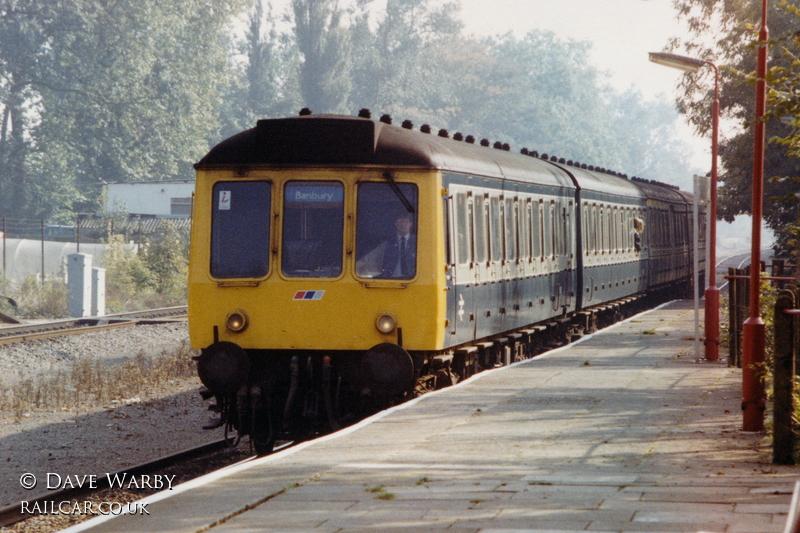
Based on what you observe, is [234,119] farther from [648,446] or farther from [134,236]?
[648,446]

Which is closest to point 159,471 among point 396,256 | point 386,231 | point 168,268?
point 396,256

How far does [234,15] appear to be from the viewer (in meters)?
73.5

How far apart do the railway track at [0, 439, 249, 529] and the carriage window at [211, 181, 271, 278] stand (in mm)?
1968

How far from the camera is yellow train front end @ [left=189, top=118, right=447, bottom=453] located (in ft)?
36.7

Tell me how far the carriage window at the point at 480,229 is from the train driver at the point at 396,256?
6.75ft

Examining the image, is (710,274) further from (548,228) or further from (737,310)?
(737,310)

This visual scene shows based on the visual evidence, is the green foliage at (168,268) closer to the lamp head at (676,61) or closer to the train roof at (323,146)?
the lamp head at (676,61)

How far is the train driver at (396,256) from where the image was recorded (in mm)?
11227

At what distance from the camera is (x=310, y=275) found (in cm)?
1133

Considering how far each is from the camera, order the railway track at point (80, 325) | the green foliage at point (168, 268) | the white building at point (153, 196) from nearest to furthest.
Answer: the railway track at point (80, 325) → the green foliage at point (168, 268) → the white building at point (153, 196)

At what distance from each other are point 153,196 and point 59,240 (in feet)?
17.5

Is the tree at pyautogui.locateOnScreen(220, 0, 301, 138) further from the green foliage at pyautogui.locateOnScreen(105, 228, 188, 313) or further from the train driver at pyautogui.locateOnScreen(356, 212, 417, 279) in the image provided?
the train driver at pyautogui.locateOnScreen(356, 212, 417, 279)

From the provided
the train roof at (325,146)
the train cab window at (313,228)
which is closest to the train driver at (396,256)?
the train cab window at (313,228)

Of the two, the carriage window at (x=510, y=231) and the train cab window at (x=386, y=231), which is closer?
the train cab window at (x=386, y=231)
